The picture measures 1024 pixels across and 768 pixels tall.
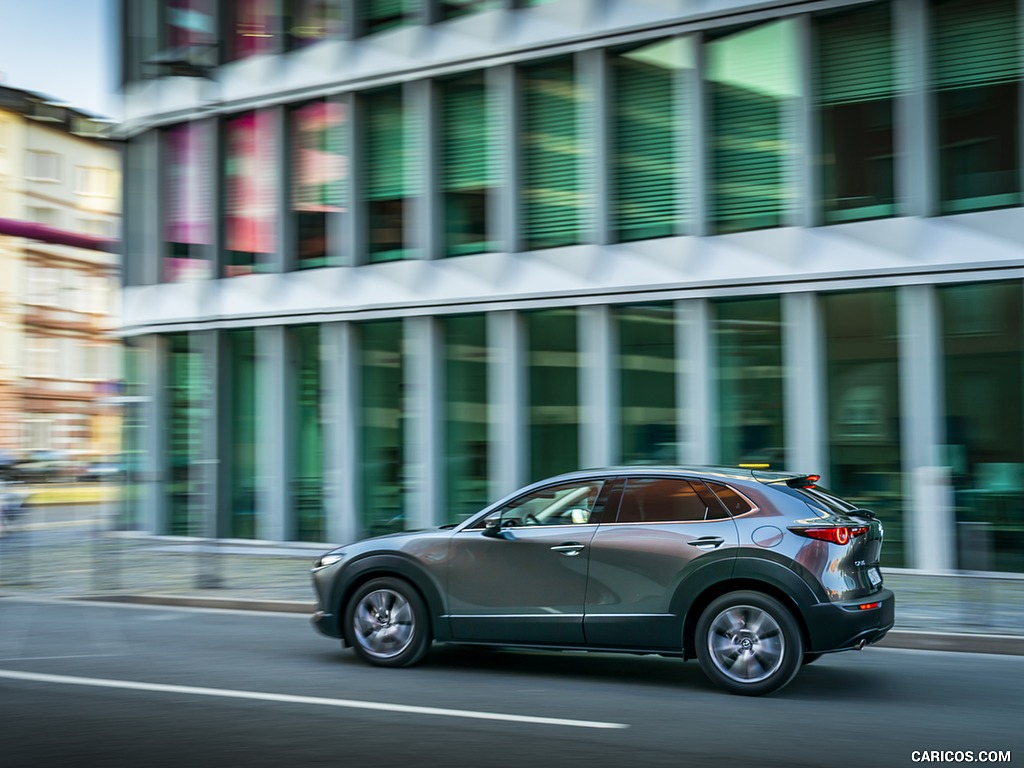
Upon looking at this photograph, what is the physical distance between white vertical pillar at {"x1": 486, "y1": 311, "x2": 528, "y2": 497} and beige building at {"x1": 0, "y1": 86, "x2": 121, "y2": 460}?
128 feet

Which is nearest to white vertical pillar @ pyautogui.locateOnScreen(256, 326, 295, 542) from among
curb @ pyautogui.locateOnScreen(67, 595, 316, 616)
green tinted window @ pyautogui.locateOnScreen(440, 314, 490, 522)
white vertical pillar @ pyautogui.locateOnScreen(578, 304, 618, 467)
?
green tinted window @ pyautogui.locateOnScreen(440, 314, 490, 522)

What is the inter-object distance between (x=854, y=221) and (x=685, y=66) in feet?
11.2

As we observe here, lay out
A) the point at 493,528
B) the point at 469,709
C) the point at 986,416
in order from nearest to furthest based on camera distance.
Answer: the point at 469,709 → the point at 493,528 → the point at 986,416

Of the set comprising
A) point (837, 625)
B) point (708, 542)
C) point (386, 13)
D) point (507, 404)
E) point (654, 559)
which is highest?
point (386, 13)

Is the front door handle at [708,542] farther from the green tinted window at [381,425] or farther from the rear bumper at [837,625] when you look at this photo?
Answer: the green tinted window at [381,425]

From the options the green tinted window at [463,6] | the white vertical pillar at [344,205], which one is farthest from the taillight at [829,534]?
the white vertical pillar at [344,205]

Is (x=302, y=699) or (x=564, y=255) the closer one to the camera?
(x=302, y=699)

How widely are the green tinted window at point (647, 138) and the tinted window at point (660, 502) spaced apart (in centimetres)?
960

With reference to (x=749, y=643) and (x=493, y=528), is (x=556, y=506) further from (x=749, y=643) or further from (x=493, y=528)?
(x=749, y=643)

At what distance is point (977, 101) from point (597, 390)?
6.45 meters

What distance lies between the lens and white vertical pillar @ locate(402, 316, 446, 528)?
1956cm

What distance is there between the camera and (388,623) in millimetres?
9195

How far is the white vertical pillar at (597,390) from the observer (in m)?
18.1

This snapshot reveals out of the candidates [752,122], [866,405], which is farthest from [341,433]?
[866,405]
